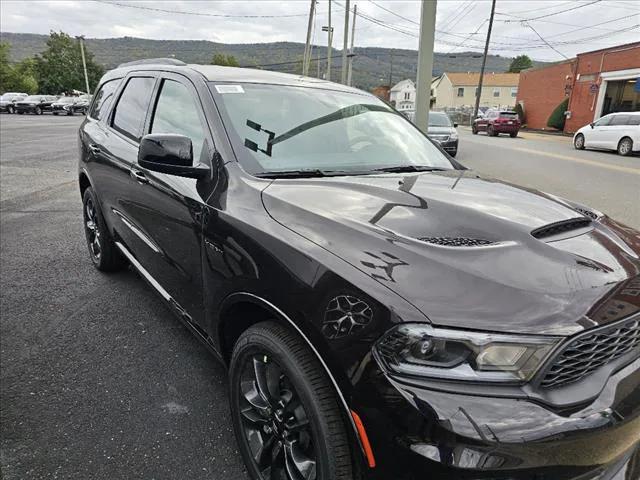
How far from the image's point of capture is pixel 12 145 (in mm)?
15969

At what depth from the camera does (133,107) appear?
358 centimetres

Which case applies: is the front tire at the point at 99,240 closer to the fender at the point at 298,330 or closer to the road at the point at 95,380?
the road at the point at 95,380

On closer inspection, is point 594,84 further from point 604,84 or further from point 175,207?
point 175,207

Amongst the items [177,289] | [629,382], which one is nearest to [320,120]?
[177,289]

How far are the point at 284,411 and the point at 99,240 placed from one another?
3.29 m

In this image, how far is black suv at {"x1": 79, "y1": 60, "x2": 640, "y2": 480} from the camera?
132 cm

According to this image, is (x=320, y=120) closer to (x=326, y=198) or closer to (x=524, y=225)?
(x=326, y=198)

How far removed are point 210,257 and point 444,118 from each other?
15765mm

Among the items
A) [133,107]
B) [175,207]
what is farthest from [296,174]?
[133,107]

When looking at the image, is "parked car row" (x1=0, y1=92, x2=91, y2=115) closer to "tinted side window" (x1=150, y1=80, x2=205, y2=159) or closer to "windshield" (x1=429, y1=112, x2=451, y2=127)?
"windshield" (x1=429, y1=112, x2=451, y2=127)

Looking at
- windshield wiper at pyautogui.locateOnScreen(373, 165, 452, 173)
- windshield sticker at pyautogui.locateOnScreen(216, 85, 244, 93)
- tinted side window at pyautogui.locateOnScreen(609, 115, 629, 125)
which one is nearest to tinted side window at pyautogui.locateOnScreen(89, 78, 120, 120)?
windshield sticker at pyautogui.locateOnScreen(216, 85, 244, 93)

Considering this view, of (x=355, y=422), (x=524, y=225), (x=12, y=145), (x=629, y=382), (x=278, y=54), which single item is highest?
(x=278, y=54)

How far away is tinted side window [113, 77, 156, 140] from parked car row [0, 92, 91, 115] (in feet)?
137

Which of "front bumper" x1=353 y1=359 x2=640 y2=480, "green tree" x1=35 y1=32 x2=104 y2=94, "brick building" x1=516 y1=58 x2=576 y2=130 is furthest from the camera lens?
"green tree" x1=35 y1=32 x2=104 y2=94
